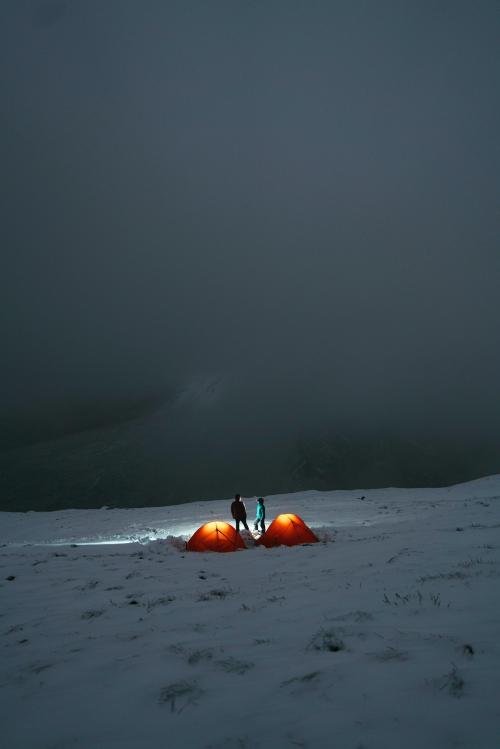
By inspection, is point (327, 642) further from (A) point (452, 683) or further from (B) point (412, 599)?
(B) point (412, 599)

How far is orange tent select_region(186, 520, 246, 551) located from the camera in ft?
44.7

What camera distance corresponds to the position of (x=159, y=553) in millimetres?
13500

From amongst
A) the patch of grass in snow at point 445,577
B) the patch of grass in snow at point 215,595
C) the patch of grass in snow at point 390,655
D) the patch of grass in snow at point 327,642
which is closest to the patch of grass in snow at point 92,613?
the patch of grass in snow at point 215,595

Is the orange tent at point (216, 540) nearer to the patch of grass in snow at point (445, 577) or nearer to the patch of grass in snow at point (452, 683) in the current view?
the patch of grass in snow at point (445, 577)

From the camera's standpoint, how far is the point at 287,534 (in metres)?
14.0

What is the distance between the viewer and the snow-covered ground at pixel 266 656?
2.88m

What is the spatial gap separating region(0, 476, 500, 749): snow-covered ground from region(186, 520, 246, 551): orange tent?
461cm

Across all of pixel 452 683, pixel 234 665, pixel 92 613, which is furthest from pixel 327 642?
pixel 92 613

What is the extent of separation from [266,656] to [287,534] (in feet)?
34.0

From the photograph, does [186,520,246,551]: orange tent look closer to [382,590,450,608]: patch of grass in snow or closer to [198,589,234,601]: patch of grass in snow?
[198,589,234,601]: patch of grass in snow

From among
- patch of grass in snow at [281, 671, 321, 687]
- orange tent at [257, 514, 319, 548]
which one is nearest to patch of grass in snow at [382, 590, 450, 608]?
patch of grass in snow at [281, 671, 321, 687]

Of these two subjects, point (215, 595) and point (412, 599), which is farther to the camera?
point (215, 595)

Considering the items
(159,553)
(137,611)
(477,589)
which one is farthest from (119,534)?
(477,589)

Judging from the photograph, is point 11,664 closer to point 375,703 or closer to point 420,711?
point 375,703
